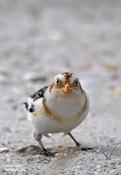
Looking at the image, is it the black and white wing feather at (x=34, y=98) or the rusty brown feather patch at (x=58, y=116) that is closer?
the rusty brown feather patch at (x=58, y=116)

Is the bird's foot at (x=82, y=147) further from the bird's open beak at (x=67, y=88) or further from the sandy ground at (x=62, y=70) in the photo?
the bird's open beak at (x=67, y=88)

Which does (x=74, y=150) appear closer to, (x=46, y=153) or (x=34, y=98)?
(x=46, y=153)

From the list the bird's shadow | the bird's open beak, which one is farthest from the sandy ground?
the bird's open beak

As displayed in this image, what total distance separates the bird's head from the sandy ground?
494 mm

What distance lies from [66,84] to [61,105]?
16 centimetres

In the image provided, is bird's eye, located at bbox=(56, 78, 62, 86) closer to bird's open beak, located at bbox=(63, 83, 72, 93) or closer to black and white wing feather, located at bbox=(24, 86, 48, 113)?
bird's open beak, located at bbox=(63, 83, 72, 93)

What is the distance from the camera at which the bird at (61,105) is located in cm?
472

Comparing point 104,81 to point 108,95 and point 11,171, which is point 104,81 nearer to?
point 108,95

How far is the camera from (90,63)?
9820 mm

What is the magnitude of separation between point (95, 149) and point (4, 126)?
1.55 m

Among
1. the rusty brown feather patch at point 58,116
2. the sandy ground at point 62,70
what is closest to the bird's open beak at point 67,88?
the rusty brown feather patch at point 58,116

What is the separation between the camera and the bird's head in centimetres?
468

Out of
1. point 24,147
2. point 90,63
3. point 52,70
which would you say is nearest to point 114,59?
point 90,63

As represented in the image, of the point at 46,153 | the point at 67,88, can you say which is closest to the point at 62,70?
the point at 46,153
